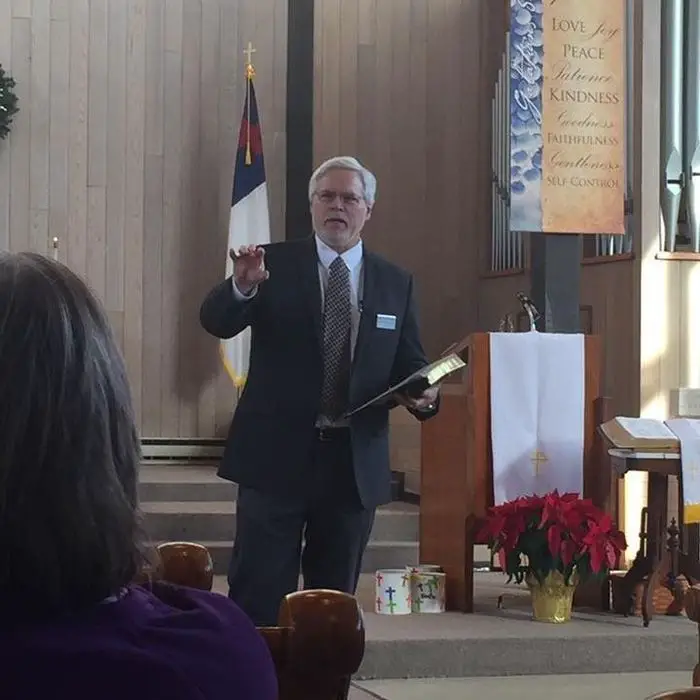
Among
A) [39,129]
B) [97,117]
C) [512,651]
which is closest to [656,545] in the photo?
[512,651]

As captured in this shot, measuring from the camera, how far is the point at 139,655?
2.91 ft

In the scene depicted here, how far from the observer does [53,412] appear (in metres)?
0.89

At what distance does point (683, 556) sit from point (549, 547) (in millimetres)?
494

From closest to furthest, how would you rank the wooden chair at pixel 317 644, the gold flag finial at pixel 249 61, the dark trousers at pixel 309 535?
the wooden chair at pixel 317 644 < the dark trousers at pixel 309 535 < the gold flag finial at pixel 249 61

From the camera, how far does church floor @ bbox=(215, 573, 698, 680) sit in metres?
3.64

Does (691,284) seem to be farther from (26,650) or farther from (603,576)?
(26,650)

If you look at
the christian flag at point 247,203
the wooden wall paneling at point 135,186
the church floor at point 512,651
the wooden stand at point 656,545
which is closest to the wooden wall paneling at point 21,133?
the wooden wall paneling at point 135,186

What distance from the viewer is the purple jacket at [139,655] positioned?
867mm

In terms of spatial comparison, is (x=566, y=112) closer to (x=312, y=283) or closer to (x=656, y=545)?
(x=656, y=545)

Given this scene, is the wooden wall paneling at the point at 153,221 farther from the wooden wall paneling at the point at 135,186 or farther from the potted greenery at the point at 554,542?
the potted greenery at the point at 554,542

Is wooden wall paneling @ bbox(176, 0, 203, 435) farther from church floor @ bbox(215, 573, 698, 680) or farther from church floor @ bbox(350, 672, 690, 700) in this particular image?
church floor @ bbox(350, 672, 690, 700)

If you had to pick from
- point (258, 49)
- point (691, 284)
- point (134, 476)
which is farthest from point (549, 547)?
point (258, 49)

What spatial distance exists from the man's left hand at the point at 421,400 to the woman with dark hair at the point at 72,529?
1872 mm

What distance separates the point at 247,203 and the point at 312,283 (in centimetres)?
351
